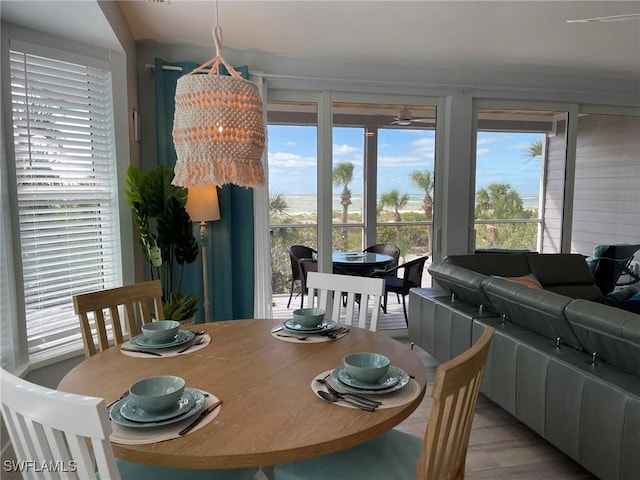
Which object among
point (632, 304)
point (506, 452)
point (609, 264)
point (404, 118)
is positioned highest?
point (404, 118)

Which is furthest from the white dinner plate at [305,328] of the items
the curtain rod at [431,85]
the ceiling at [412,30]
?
the curtain rod at [431,85]

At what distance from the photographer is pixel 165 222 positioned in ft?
10.2

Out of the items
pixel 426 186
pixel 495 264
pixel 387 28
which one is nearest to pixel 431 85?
pixel 426 186

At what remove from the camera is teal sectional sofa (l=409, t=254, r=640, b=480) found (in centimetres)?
173

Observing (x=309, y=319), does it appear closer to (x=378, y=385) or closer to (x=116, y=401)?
(x=378, y=385)

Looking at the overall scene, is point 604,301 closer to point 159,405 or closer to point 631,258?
point 631,258

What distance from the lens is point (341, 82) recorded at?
13.0 feet

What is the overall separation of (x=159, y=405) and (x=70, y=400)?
0.37 m

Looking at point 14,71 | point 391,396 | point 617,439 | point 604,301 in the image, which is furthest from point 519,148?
point 14,71

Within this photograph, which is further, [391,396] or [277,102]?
[277,102]

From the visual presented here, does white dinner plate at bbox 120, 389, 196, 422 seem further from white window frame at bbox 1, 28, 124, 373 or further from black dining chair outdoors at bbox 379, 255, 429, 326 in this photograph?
black dining chair outdoors at bbox 379, 255, 429, 326

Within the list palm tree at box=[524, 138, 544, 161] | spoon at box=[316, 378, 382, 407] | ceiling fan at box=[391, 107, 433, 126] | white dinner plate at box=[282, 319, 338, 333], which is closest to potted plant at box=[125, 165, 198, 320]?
white dinner plate at box=[282, 319, 338, 333]

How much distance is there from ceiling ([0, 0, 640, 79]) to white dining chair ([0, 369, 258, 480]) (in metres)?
2.02

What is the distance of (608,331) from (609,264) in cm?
351
